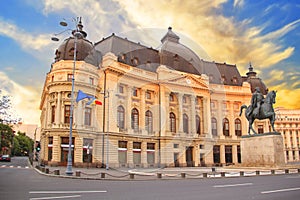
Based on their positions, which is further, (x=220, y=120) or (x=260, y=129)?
(x=260, y=129)

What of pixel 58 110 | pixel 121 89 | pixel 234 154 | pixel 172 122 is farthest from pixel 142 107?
pixel 234 154

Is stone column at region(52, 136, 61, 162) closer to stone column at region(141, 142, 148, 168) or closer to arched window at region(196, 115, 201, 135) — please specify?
stone column at region(141, 142, 148, 168)

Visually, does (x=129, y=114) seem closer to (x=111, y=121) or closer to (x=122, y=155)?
(x=111, y=121)

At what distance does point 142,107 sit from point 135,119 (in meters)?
2.53

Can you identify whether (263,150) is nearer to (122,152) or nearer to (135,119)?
(122,152)

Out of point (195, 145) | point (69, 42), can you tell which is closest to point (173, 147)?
point (195, 145)

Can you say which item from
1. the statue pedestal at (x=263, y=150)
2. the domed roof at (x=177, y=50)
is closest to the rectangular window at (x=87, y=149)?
the statue pedestal at (x=263, y=150)

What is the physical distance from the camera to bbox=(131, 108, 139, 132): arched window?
52119 millimetres

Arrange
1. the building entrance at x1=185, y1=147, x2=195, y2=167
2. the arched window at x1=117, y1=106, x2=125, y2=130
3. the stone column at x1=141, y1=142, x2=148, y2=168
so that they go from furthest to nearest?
the building entrance at x1=185, y1=147, x2=195, y2=167, the stone column at x1=141, y1=142, x2=148, y2=168, the arched window at x1=117, y1=106, x2=125, y2=130

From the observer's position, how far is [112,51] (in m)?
53.0

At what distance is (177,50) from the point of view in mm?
62625

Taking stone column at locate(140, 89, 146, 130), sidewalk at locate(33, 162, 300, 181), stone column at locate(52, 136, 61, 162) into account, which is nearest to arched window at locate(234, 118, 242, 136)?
stone column at locate(140, 89, 146, 130)

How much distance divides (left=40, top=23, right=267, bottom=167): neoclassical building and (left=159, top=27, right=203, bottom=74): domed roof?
0.21 m

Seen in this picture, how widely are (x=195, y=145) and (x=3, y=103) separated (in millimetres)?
35163
